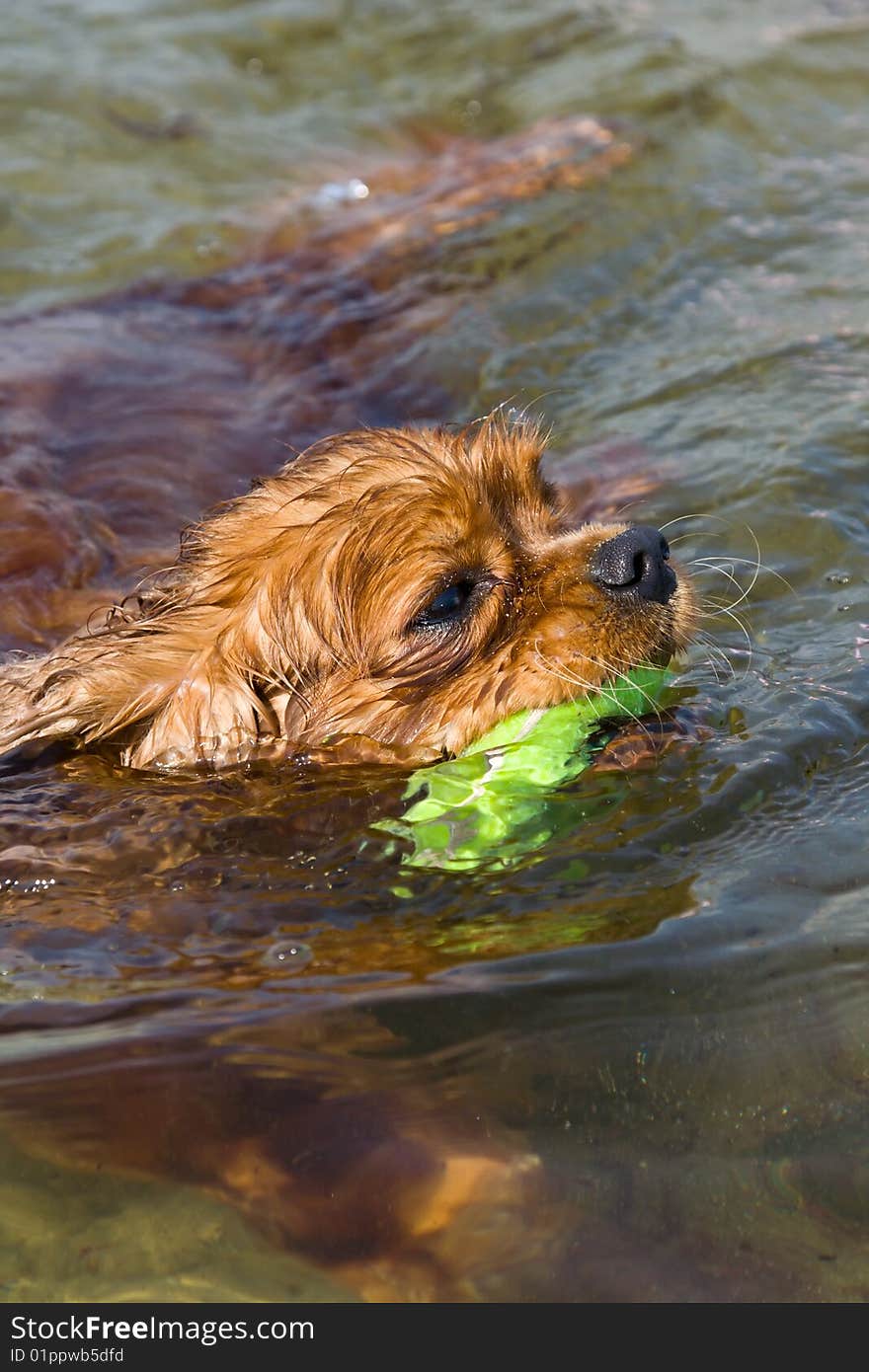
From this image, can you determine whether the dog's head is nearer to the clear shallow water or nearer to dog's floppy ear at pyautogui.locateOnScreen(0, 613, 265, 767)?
dog's floppy ear at pyautogui.locateOnScreen(0, 613, 265, 767)

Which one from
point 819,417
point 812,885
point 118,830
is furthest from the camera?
point 819,417

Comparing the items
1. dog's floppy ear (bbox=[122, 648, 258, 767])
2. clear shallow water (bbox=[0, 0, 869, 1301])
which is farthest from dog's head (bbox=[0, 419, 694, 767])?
clear shallow water (bbox=[0, 0, 869, 1301])

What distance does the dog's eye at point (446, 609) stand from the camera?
4707mm

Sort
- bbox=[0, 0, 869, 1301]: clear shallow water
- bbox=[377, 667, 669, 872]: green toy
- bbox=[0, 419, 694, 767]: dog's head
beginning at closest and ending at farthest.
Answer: bbox=[0, 0, 869, 1301]: clear shallow water, bbox=[377, 667, 669, 872]: green toy, bbox=[0, 419, 694, 767]: dog's head

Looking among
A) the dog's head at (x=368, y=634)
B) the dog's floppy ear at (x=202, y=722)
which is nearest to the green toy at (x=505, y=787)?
the dog's head at (x=368, y=634)

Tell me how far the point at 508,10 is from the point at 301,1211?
991 cm

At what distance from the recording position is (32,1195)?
11.9 feet

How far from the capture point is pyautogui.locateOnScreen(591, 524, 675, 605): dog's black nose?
4.73 metres

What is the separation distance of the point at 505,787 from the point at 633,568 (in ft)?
2.46

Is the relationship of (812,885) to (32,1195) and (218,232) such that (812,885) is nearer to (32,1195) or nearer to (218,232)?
(32,1195)

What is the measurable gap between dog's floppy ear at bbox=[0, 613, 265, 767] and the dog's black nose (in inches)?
43.1

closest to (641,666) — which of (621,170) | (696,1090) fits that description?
(696,1090)

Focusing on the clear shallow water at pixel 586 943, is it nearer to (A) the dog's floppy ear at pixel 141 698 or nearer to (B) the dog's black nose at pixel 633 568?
(A) the dog's floppy ear at pixel 141 698

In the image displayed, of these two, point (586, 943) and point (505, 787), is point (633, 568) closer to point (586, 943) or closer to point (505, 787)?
point (505, 787)
